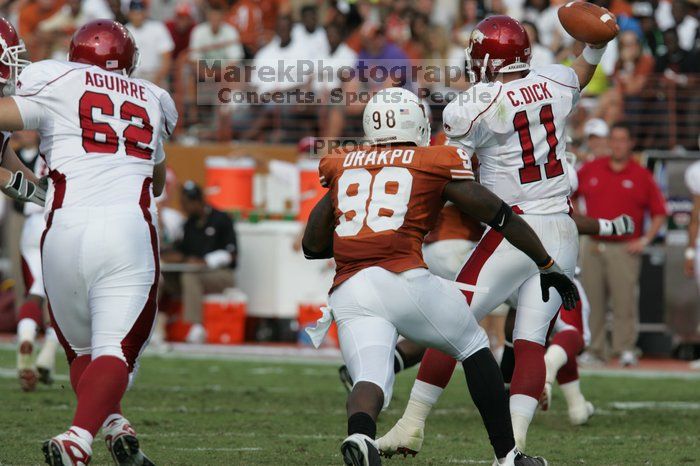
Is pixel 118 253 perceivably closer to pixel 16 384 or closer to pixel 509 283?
pixel 509 283

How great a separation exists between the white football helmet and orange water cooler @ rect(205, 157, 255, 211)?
27.5ft

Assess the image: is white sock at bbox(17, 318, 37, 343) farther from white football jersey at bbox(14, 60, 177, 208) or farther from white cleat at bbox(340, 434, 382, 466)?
white cleat at bbox(340, 434, 382, 466)

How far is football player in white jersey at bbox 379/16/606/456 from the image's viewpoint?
5.80m

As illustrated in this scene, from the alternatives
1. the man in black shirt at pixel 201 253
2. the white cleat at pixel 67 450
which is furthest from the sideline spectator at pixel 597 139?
the white cleat at pixel 67 450

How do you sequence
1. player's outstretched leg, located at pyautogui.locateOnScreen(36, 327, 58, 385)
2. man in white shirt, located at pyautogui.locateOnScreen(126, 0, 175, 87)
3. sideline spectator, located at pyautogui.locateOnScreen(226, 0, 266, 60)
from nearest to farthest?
player's outstretched leg, located at pyautogui.locateOnScreen(36, 327, 58, 385), man in white shirt, located at pyautogui.locateOnScreen(126, 0, 175, 87), sideline spectator, located at pyautogui.locateOnScreen(226, 0, 266, 60)

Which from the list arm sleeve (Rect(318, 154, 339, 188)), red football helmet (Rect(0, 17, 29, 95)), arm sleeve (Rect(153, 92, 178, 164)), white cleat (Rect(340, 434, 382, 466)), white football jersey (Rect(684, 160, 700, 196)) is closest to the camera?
white cleat (Rect(340, 434, 382, 466))

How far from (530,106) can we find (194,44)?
958 centimetres

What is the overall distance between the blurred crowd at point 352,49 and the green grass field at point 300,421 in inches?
157

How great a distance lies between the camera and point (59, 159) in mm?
5094

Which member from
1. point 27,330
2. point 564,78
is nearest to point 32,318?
point 27,330

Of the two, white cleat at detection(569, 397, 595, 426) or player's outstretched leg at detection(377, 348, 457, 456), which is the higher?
player's outstretched leg at detection(377, 348, 457, 456)

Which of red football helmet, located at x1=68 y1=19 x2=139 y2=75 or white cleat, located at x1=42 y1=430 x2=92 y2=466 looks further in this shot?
red football helmet, located at x1=68 y1=19 x2=139 y2=75

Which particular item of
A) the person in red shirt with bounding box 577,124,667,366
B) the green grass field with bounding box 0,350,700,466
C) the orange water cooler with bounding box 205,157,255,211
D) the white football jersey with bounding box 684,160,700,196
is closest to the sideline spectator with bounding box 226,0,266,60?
the orange water cooler with bounding box 205,157,255,211

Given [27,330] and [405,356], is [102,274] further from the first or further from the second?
[27,330]
